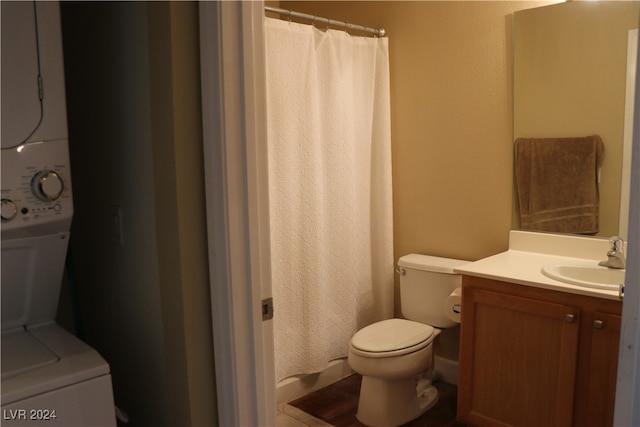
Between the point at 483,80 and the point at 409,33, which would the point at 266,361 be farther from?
the point at 409,33

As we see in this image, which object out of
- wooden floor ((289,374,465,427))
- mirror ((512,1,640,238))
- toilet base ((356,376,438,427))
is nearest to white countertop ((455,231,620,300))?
mirror ((512,1,640,238))

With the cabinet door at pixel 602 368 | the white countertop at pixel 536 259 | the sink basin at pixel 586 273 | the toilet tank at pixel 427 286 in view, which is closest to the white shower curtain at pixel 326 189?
the toilet tank at pixel 427 286

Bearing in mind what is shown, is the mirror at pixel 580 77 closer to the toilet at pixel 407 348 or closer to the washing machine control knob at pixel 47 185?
the toilet at pixel 407 348

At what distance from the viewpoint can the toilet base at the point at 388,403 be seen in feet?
8.27

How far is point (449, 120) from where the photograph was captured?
2.81 metres

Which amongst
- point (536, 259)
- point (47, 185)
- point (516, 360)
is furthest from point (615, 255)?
point (47, 185)

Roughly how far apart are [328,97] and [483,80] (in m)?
0.76

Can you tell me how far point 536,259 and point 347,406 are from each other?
117 cm

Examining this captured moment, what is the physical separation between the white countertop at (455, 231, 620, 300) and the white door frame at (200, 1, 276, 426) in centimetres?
120

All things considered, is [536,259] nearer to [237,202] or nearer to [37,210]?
[237,202]

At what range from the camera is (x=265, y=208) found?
134 centimetres

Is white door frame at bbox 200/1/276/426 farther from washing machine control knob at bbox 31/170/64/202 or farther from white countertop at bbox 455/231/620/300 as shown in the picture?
white countertop at bbox 455/231/620/300

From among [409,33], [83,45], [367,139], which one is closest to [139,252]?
[83,45]

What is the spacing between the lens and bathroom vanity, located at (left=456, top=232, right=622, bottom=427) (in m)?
2.00
